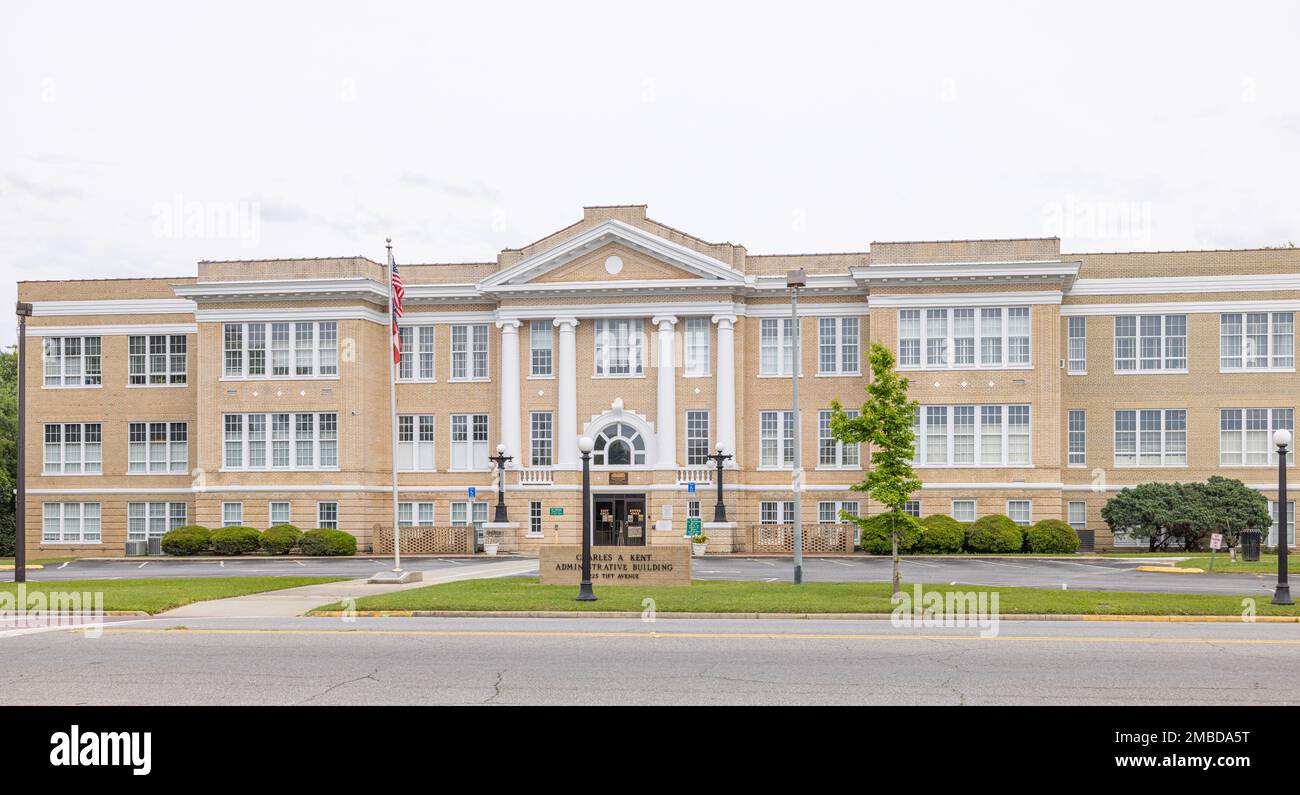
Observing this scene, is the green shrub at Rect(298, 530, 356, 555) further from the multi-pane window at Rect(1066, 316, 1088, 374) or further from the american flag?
the multi-pane window at Rect(1066, 316, 1088, 374)

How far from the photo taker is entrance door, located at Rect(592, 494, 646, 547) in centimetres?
5159

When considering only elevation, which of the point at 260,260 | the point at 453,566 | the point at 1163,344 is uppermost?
the point at 260,260

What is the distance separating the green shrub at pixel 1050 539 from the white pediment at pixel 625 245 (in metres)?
14.9

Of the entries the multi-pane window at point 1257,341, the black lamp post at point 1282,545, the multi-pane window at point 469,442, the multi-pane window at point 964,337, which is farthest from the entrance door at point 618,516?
the black lamp post at point 1282,545

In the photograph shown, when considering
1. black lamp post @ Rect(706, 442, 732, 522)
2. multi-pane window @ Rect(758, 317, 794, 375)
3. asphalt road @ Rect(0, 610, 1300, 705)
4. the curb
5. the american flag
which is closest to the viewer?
asphalt road @ Rect(0, 610, 1300, 705)

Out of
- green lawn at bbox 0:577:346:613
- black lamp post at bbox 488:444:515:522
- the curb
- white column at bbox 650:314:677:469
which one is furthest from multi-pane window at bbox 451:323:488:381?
the curb

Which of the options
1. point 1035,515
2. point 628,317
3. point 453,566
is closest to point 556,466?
point 628,317

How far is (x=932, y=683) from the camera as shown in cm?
1418

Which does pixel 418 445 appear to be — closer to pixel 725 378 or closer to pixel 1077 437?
pixel 725 378

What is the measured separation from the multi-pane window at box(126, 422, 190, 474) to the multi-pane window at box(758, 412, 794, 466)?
24.9 m

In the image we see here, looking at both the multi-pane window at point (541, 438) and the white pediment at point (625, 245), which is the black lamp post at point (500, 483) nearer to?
the multi-pane window at point (541, 438)

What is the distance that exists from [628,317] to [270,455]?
16.0m

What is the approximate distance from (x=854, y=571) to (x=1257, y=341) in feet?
79.2
